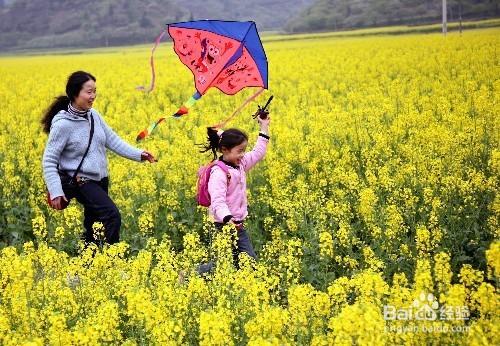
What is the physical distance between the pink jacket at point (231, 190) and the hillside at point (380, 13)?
194 ft

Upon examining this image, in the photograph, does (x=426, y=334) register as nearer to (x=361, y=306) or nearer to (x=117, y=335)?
(x=361, y=306)

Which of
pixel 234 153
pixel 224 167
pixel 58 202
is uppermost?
pixel 234 153

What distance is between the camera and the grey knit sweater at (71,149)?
4938 millimetres

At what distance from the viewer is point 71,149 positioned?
5.13 m

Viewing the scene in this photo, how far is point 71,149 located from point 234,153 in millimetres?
1461

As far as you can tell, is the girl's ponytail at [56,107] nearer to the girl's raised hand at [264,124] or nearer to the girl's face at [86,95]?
the girl's face at [86,95]

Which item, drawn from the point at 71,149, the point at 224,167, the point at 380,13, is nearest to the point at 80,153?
the point at 71,149

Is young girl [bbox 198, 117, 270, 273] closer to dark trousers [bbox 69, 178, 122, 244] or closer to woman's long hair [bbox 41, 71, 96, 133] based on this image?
dark trousers [bbox 69, 178, 122, 244]

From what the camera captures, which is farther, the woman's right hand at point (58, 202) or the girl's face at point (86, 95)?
the girl's face at point (86, 95)

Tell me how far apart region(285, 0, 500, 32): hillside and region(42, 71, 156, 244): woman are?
59.8m

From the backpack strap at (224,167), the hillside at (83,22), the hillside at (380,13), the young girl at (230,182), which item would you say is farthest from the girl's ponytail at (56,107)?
the hillside at (83,22)

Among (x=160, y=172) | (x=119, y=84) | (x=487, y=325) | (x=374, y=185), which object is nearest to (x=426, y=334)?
(x=487, y=325)

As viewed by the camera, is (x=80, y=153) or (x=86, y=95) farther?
(x=80, y=153)

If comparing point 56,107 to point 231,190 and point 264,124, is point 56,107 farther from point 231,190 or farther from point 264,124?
point 264,124
